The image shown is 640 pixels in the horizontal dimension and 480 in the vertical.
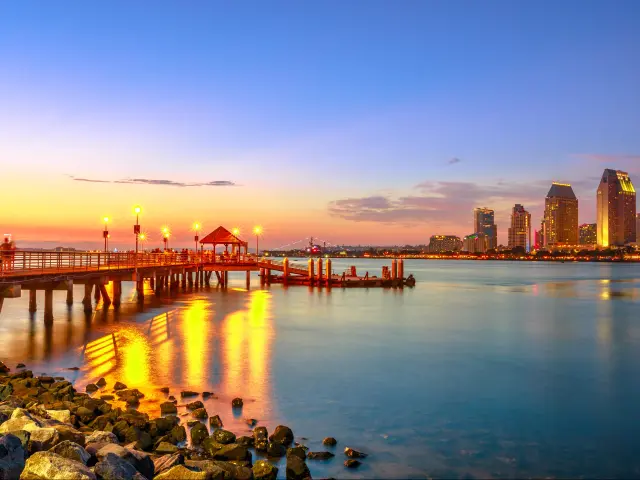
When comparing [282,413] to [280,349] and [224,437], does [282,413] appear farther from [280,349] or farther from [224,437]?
[280,349]

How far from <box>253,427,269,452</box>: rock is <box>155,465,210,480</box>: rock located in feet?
9.37

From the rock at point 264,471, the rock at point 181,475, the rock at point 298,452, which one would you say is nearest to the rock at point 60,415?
the rock at point 181,475

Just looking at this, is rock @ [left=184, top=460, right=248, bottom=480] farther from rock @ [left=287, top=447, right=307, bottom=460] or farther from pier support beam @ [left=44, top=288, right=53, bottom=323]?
pier support beam @ [left=44, top=288, right=53, bottom=323]

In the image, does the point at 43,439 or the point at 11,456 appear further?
the point at 43,439

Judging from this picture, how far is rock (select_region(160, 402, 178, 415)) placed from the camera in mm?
12688

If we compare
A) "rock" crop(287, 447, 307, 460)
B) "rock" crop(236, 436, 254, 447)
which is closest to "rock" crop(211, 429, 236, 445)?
"rock" crop(236, 436, 254, 447)

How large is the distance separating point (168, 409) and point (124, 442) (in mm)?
2469

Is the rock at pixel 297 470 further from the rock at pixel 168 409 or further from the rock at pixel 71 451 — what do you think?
the rock at pixel 168 409

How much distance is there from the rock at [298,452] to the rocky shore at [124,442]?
19 mm

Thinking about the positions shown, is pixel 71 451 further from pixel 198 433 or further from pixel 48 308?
pixel 48 308

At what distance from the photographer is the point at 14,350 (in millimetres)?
20797

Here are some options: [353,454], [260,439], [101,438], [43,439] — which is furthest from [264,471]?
[43,439]

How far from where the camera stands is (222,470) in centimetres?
856

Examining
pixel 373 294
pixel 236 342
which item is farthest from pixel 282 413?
pixel 373 294
